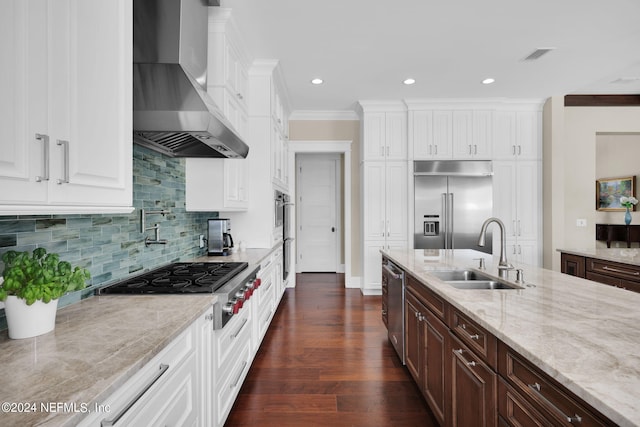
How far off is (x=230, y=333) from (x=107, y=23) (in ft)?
5.07

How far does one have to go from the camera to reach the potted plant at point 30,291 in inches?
38.2

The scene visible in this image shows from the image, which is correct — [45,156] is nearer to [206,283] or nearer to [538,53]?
[206,283]

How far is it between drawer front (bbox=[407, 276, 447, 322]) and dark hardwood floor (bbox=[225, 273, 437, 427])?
0.74 m

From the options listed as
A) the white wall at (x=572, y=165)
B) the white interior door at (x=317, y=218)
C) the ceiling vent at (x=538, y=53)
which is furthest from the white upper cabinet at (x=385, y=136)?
the white wall at (x=572, y=165)

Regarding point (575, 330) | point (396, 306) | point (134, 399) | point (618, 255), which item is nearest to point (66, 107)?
point (134, 399)

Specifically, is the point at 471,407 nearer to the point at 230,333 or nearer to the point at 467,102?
the point at 230,333

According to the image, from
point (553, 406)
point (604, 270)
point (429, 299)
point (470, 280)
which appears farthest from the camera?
point (604, 270)

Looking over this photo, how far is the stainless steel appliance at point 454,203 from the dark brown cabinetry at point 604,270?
138 cm

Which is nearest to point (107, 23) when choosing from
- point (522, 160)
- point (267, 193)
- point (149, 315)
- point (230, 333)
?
point (149, 315)

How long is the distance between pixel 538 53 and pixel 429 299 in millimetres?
3209

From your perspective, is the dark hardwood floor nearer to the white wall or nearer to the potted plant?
Result: the potted plant

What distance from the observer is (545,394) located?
0.90 m

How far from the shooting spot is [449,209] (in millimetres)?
4730

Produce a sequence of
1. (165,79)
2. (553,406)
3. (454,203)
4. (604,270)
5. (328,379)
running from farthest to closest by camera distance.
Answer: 1. (454,203)
2. (604,270)
3. (328,379)
4. (165,79)
5. (553,406)
